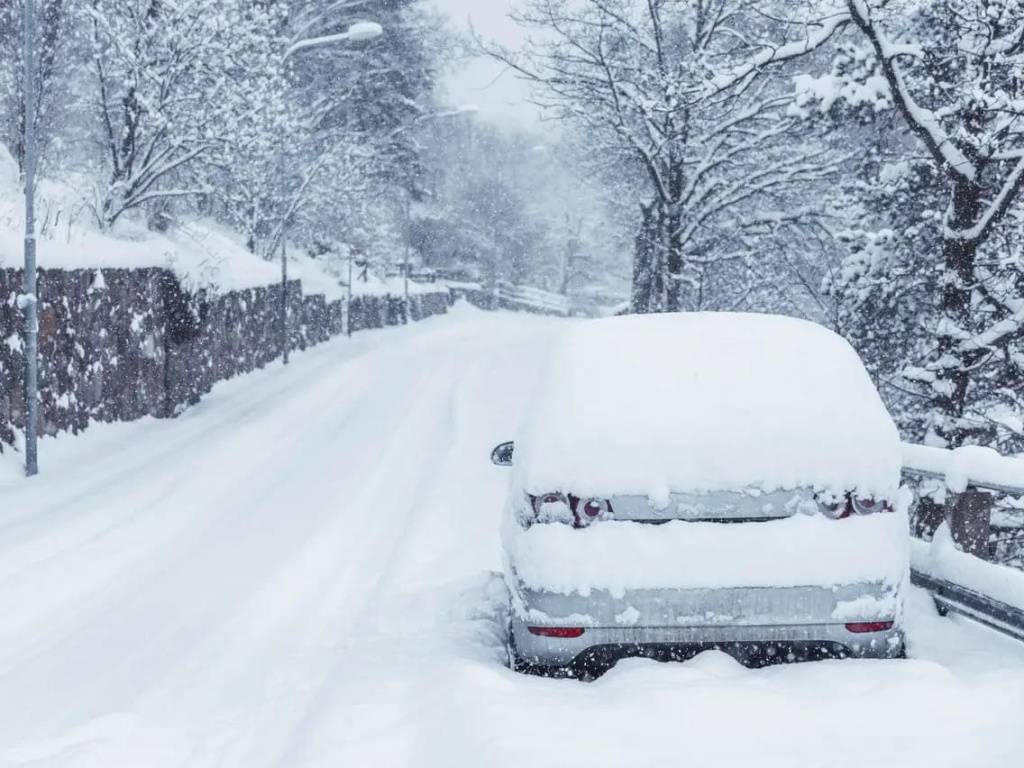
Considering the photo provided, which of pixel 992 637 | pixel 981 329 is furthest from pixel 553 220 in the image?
pixel 992 637

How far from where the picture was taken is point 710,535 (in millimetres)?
4645

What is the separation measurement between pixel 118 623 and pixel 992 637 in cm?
506

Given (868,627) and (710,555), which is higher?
(710,555)

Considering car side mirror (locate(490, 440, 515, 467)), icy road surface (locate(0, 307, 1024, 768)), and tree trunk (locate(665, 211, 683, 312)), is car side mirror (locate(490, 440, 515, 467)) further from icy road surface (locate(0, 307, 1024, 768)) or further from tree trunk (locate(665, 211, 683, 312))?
tree trunk (locate(665, 211, 683, 312))

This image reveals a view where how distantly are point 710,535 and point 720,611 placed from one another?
1.07ft

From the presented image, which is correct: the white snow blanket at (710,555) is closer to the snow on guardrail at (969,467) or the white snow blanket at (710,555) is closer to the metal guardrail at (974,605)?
the metal guardrail at (974,605)

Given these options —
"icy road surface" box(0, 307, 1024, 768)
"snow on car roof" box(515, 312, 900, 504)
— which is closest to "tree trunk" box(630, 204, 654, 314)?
"icy road surface" box(0, 307, 1024, 768)

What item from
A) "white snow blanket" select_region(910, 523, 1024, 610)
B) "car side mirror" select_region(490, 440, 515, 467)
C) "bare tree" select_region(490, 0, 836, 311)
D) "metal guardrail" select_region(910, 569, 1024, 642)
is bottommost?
"metal guardrail" select_region(910, 569, 1024, 642)

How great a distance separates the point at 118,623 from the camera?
680 cm

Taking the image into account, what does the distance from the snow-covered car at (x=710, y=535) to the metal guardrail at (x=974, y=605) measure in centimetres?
82

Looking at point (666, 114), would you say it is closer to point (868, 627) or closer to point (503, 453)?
point (503, 453)

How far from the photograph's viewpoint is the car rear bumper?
4648 millimetres

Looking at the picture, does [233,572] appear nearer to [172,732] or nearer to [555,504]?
[172,732]

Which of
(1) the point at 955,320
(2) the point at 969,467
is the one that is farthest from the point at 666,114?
(2) the point at 969,467
